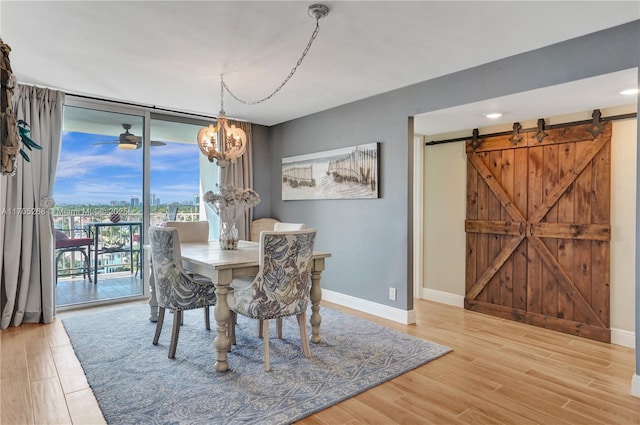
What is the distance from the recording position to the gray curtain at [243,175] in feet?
17.2

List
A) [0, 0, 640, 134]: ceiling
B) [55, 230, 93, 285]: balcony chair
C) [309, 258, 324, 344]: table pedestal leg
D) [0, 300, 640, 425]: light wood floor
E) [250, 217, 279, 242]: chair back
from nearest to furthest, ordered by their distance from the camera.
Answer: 1. [0, 300, 640, 425]: light wood floor
2. [0, 0, 640, 134]: ceiling
3. [309, 258, 324, 344]: table pedestal leg
4. [55, 230, 93, 285]: balcony chair
5. [250, 217, 279, 242]: chair back

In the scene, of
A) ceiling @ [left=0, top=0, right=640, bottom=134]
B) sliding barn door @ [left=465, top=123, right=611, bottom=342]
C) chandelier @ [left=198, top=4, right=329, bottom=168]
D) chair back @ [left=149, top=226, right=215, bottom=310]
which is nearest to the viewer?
ceiling @ [left=0, top=0, right=640, bottom=134]

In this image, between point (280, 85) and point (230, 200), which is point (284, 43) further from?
point (230, 200)

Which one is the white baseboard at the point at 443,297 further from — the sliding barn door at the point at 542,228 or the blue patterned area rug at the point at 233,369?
the blue patterned area rug at the point at 233,369

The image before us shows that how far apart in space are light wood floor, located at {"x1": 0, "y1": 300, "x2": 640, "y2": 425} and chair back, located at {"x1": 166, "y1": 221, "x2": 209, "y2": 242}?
135 centimetres

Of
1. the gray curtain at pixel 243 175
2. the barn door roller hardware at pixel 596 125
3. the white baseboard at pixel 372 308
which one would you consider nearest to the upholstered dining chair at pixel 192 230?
the gray curtain at pixel 243 175

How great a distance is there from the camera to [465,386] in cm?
244

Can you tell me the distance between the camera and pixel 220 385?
2.40 m

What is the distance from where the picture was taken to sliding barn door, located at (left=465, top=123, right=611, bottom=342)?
3.38m

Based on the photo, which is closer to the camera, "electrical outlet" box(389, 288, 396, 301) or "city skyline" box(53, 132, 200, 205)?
"electrical outlet" box(389, 288, 396, 301)

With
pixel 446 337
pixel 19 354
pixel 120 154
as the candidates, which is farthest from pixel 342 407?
pixel 120 154

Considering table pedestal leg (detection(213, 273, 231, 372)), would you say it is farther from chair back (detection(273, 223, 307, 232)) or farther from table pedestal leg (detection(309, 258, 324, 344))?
chair back (detection(273, 223, 307, 232))

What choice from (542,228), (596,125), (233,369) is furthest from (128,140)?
(596,125)

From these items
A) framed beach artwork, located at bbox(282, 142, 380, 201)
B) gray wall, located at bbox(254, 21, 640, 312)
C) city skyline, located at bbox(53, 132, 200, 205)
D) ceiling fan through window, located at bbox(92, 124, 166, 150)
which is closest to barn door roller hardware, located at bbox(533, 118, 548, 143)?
gray wall, located at bbox(254, 21, 640, 312)
